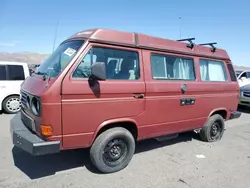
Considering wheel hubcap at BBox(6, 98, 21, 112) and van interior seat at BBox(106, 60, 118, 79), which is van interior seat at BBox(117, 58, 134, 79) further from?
wheel hubcap at BBox(6, 98, 21, 112)

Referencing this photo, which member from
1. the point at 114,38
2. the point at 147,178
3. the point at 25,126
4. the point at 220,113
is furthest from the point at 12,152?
the point at 220,113

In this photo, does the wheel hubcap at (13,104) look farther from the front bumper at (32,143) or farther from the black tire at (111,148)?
the black tire at (111,148)

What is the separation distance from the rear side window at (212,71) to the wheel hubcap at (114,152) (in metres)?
2.56

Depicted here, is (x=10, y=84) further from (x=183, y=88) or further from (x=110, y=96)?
(x=183, y=88)

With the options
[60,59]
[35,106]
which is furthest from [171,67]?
[35,106]

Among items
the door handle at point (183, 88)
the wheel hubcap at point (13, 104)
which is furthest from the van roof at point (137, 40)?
the wheel hubcap at point (13, 104)

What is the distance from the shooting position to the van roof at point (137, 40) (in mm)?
3732

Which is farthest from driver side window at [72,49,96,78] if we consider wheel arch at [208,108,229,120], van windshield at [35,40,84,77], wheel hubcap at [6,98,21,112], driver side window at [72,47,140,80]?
wheel hubcap at [6,98,21,112]

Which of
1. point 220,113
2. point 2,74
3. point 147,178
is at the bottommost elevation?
point 147,178

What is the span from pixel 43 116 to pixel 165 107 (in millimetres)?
2331

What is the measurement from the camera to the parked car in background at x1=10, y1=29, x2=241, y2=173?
332 cm

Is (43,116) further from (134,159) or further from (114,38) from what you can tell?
(134,159)

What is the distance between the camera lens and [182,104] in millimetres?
4828

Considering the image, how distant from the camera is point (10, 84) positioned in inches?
315
